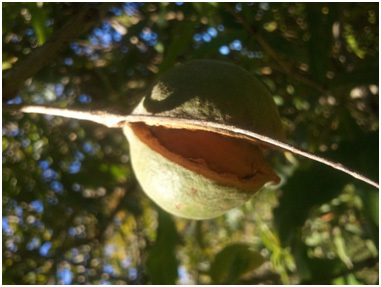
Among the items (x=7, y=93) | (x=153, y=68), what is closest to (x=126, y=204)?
(x=153, y=68)

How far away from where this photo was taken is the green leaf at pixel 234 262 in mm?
1677

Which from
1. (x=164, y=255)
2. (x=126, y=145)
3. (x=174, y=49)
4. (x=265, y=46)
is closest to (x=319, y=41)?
(x=265, y=46)

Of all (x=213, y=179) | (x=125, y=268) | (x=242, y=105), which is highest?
(x=242, y=105)

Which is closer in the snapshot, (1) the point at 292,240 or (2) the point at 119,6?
(1) the point at 292,240

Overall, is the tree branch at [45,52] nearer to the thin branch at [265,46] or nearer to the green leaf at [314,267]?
the thin branch at [265,46]

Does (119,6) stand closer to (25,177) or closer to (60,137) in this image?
(60,137)

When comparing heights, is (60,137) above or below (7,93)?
below

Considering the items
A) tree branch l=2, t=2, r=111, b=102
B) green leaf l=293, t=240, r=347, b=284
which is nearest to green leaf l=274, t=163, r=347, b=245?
green leaf l=293, t=240, r=347, b=284

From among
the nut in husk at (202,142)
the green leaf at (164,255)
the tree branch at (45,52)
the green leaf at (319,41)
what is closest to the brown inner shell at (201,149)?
the nut in husk at (202,142)

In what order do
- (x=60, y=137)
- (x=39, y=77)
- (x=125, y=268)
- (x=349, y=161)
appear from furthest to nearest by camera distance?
(x=125, y=268), (x=60, y=137), (x=39, y=77), (x=349, y=161)

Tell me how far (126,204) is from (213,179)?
1.59 meters

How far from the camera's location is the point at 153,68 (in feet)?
7.97

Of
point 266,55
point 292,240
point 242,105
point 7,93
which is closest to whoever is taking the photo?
point 7,93

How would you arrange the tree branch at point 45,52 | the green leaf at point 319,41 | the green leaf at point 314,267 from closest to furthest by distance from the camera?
1. the tree branch at point 45,52
2. the green leaf at point 314,267
3. the green leaf at point 319,41
